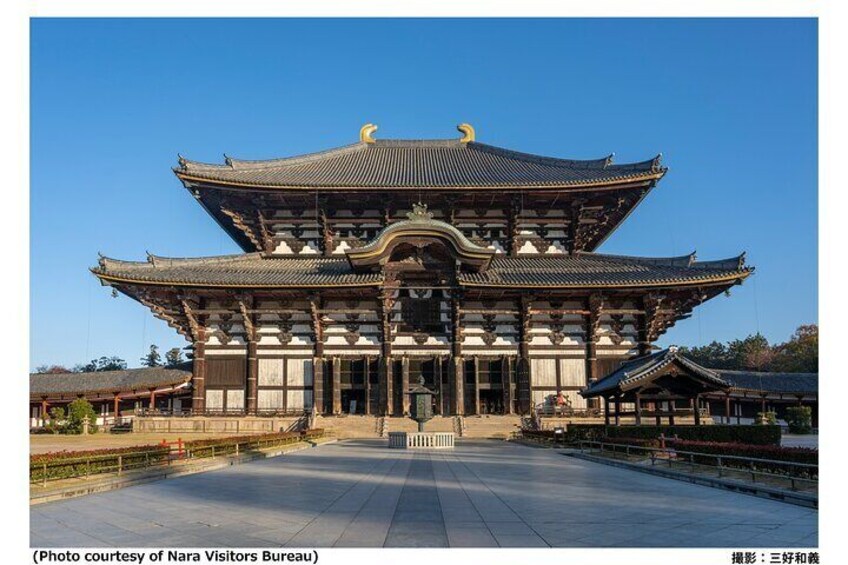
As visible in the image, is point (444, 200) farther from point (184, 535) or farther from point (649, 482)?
point (184, 535)

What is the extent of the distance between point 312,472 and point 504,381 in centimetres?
2077

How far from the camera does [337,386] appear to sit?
3741 cm

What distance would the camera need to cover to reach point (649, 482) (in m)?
15.9

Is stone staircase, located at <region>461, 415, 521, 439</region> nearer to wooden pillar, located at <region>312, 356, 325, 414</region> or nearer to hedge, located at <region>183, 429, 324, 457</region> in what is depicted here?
wooden pillar, located at <region>312, 356, 325, 414</region>

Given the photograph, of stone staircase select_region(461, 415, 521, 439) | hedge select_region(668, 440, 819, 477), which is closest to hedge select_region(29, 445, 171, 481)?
hedge select_region(668, 440, 819, 477)

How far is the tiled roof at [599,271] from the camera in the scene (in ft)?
116

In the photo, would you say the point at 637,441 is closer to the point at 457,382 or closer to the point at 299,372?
the point at 457,382

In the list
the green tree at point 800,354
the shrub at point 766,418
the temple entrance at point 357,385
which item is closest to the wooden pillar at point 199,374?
the temple entrance at point 357,385

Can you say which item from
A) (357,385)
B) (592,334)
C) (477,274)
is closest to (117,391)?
(357,385)

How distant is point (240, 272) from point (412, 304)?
10260 millimetres

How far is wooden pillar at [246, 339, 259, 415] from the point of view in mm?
36719
